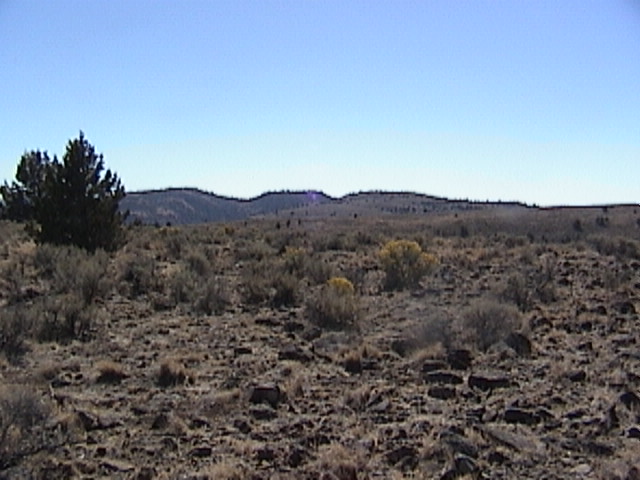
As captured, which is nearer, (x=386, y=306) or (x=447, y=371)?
(x=447, y=371)

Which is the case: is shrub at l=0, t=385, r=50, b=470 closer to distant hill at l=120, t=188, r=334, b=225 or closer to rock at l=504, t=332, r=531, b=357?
rock at l=504, t=332, r=531, b=357

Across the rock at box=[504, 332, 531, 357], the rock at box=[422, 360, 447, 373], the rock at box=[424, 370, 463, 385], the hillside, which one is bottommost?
the rock at box=[424, 370, 463, 385]

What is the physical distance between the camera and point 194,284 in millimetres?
14641

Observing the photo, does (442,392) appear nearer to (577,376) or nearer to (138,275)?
(577,376)

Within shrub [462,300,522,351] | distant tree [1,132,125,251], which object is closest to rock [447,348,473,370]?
shrub [462,300,522,351]

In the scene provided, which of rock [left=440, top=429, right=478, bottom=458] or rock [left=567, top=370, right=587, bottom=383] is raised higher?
rock [left=567, top=370, right=587, bottom=383]

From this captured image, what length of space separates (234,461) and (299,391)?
206 cm

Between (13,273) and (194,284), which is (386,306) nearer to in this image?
(194,284)

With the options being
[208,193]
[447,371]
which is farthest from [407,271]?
[208,193]

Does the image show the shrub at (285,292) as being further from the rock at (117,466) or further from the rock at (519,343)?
the rock at (117,466)

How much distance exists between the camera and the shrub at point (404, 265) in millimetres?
17119

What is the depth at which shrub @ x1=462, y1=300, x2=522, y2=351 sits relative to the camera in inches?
407

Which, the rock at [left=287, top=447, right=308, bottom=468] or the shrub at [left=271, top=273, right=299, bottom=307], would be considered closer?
the rock at [left=287, top=447, right=308, bottom=468]

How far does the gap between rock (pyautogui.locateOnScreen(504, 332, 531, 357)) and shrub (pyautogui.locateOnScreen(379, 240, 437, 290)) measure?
651 cm
